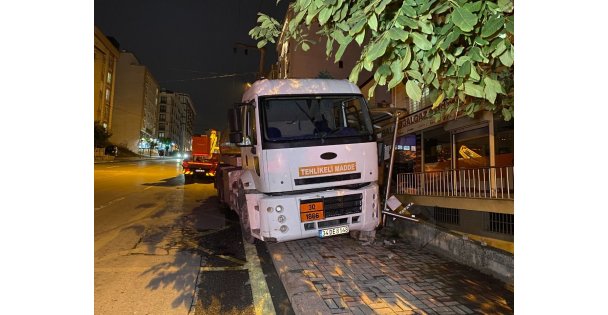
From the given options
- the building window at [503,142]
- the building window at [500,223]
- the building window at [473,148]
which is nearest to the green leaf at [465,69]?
the building window at [500,223]

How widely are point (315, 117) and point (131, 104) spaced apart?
76752 mm

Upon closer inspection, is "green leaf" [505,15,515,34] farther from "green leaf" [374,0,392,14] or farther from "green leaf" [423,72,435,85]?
"green leaf" [374,0,392,14]

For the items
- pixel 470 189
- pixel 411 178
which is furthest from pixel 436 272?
pixel 411 178

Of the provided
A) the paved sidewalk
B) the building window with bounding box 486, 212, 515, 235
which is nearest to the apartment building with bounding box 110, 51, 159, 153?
the building window with bounding box 486, 212, 515, 235

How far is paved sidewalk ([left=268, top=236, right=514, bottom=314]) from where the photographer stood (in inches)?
152

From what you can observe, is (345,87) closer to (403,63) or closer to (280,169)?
(280,169)

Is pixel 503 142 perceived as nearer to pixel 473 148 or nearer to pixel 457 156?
pixel 473 148

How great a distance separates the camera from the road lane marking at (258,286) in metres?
A: 4.04

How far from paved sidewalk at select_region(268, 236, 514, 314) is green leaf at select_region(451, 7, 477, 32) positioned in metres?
3.02

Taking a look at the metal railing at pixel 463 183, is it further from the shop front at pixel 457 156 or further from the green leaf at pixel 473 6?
the green leaf at pixel 473 6

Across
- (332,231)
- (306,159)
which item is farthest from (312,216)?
(306,159)

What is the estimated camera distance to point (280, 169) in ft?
19.1

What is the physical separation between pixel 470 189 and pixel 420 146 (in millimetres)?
5803
